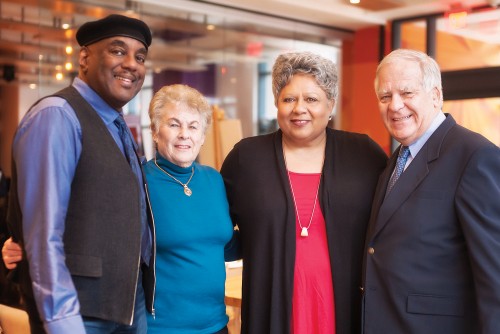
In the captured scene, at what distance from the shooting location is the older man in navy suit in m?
1.87

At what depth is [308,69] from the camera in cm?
243

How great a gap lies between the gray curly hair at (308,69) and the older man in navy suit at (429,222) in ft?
0.94

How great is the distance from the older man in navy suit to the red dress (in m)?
0.22

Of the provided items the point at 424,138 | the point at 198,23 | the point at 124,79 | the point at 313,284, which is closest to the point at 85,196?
the point at 124,79

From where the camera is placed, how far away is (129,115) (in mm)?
6277

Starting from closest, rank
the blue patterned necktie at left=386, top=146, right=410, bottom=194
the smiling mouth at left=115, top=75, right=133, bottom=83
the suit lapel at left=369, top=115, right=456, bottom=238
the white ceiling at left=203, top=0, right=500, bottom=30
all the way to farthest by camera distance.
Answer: the smiling mouth at left=115, top=75, right=133, bottom=83
the suit lapel at left=369, top=115, right=456, bottom=238
the blue patterned necktie at left=386, top=146, right=410, bottom=194
the white ceiling at left=203, top=0, right=500, bottom=30

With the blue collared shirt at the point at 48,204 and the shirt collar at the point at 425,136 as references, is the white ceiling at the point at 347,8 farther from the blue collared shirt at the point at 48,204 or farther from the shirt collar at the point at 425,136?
the blue collared shirt at the point at 48,204

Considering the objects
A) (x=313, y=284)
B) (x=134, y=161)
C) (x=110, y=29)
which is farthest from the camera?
(x=313, y=284)

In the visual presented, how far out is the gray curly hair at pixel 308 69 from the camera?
95.7 inches

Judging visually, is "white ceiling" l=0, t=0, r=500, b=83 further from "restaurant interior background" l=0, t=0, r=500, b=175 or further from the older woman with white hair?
the older woman with white hair

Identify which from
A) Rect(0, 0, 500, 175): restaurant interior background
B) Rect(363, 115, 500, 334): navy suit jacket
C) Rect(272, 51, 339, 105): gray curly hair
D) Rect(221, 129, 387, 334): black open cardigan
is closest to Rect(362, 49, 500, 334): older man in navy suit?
Rect(363, 115, 500, 334): navy suit jacket

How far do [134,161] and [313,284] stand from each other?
0.94 meters

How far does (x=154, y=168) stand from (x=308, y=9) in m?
5.56

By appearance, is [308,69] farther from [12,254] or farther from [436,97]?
[12,254]
